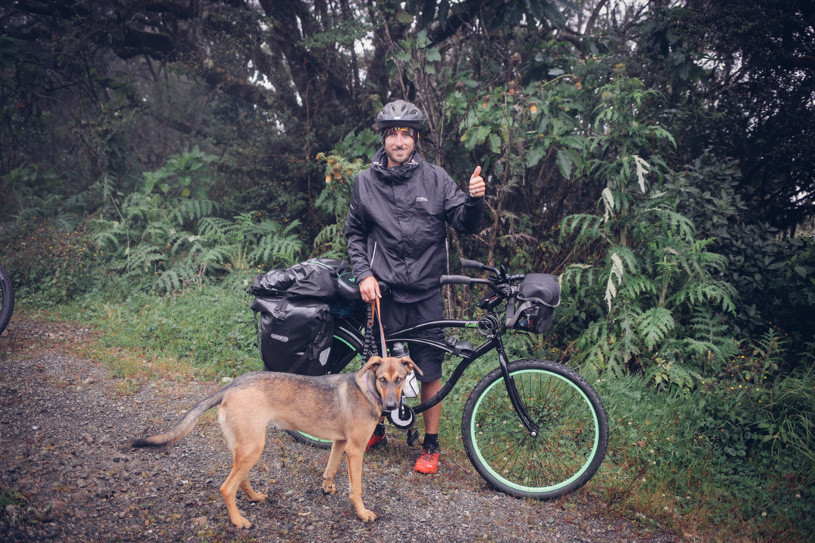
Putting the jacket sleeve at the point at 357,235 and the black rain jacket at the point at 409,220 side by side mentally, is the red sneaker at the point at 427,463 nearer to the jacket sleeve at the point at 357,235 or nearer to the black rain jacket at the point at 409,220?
the black rain jacket at the point at 409,220

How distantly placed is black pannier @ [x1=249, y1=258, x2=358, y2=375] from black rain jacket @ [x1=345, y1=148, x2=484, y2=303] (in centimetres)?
27

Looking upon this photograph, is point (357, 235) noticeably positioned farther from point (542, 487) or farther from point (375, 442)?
point (542, 487)

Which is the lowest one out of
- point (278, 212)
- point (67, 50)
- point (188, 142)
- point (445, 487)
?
point (445, 487)

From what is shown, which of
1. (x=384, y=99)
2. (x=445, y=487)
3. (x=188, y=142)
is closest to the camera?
(x=445, y=487)

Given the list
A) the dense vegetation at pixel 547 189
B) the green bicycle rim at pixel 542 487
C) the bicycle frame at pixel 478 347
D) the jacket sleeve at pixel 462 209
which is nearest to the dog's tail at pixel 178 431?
the bicycle frame at pixel 478 347

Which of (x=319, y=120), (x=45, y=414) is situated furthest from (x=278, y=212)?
(x=45, y=414)

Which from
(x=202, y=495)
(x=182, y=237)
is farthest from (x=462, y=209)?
(x=182, y=237)

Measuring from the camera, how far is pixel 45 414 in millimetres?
4074

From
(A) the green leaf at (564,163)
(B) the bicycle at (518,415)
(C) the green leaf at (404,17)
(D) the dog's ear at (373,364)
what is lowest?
(B) the bicycle at (518,415)

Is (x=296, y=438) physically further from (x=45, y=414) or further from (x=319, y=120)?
(x=319, y=120)

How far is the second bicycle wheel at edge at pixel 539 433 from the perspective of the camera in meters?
3.23

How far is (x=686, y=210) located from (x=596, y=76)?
1729 mm

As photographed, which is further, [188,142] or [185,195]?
[188,142]

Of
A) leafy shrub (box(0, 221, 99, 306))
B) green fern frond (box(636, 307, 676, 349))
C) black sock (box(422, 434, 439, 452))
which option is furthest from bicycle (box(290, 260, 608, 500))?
leafy shrub (box(0, 221, 99, 306))
